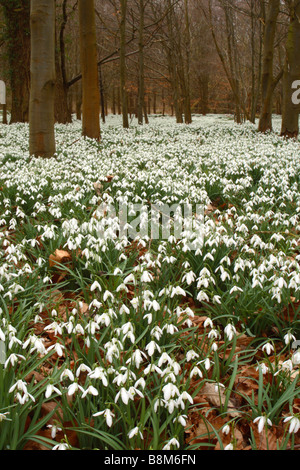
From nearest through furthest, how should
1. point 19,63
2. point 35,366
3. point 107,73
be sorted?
point 35,366 < point 19,63 < point 107,73

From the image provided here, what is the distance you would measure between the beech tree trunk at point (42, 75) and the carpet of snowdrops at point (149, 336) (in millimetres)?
2217

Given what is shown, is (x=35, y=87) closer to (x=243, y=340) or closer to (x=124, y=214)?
(x=124, y=214)

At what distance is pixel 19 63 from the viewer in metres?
17.0

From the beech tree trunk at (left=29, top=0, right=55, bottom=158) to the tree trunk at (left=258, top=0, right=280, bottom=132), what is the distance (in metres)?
7.95

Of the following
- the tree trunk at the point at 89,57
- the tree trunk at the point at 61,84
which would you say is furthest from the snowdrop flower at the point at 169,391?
the tree trunk at the point at 61,84

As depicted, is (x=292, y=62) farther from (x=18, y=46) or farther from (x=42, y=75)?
(x=18, y=46)

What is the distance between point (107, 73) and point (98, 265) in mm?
30502

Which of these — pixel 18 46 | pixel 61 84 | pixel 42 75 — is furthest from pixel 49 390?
pixel 18 46

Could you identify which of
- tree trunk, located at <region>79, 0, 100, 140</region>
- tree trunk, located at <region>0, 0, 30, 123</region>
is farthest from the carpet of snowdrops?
tree trunk, located at <region>0, 0, 30, 123</region>

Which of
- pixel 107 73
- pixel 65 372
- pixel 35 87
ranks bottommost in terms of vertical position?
pixel 65 372

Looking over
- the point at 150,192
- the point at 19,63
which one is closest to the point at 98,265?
the point at 150,192

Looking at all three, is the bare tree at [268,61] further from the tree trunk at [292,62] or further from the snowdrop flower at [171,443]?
the snowdrop flower at [171,443]
